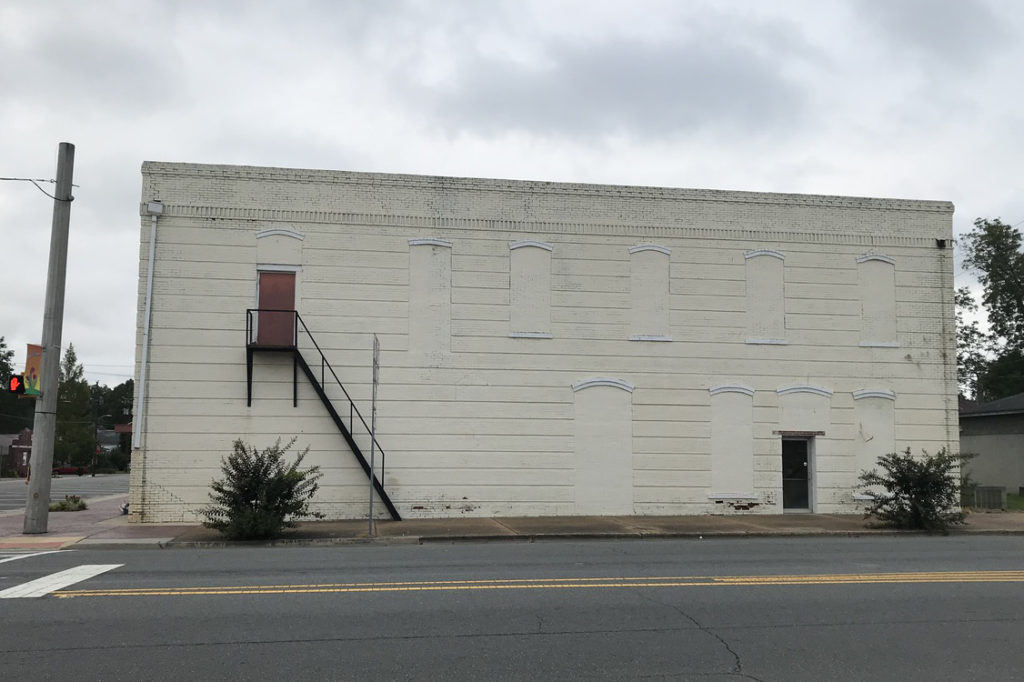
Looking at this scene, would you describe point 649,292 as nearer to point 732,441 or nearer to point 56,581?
point 732,441

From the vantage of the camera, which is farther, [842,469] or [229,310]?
[842,469]

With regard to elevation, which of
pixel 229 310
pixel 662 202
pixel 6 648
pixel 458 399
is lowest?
pixel 6 648

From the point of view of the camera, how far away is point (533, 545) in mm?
15008

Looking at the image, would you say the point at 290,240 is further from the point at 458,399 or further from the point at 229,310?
the point at 458,399

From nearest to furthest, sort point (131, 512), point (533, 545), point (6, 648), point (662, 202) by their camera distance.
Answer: point (6, 648)
point (533, 545)
point (131, 512)
point (662, 202)

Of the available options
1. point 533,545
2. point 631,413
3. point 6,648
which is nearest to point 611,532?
point 533,545

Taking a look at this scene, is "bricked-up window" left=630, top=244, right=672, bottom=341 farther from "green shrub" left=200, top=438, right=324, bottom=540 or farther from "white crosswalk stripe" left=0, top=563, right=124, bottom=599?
"white crosswalk stripe" left=0, top=563, right=124, bottom=599

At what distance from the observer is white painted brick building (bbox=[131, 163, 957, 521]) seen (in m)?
19.1

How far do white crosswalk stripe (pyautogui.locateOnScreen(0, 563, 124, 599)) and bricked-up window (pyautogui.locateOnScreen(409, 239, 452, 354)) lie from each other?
897 cm

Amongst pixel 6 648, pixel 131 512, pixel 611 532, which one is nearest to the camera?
pixel 6 648

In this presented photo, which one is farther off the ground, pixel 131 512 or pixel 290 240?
pixel 290 240

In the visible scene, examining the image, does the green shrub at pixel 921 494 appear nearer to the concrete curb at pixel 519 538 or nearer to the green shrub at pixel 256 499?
the concrete curb at pixel 519 538

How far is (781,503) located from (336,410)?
405 inches

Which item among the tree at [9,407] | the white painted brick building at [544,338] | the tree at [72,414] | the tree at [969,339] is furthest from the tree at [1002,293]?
the tree at [9,407]
